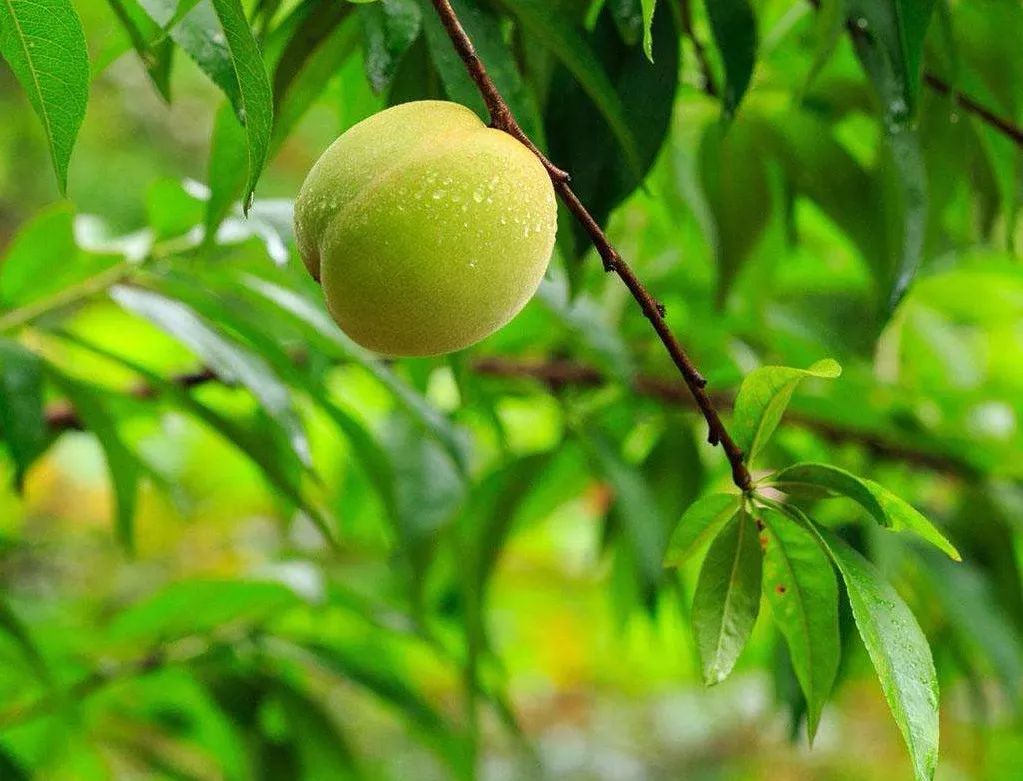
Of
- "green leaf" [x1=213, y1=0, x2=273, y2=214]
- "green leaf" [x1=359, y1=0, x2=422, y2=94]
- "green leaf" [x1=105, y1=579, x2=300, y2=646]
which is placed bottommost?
"green leaf" [x1=105, y1=579, x2=300, y2=646]

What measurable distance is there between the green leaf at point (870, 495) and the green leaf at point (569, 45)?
175 mm

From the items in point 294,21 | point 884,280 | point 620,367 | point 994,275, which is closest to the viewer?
point 294,21

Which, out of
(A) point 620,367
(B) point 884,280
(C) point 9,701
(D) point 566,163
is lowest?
(C) point 9,701

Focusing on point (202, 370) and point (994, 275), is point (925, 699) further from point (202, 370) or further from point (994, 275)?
point (994, 275)

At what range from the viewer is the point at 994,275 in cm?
114

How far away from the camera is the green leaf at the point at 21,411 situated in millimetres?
668

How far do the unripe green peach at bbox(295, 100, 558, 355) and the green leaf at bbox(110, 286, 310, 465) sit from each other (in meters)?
0.24

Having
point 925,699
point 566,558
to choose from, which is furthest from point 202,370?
point 566,558

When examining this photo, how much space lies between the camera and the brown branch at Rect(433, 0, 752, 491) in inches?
14.2

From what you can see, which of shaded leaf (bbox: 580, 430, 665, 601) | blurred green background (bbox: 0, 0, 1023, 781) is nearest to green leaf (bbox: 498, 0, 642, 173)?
blurred green background (bbox: 0, 0, 1023, 781)

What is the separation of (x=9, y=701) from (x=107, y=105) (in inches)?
90.6

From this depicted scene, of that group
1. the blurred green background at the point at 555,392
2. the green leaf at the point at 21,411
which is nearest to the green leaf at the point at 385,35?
the blurred green background at the point at 555,392

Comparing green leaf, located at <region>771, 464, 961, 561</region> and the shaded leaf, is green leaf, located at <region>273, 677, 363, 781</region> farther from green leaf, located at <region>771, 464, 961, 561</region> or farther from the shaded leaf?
green leaf, located at <region>771, 464, 961, 561</region>

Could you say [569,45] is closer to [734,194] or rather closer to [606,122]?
[606,122]
